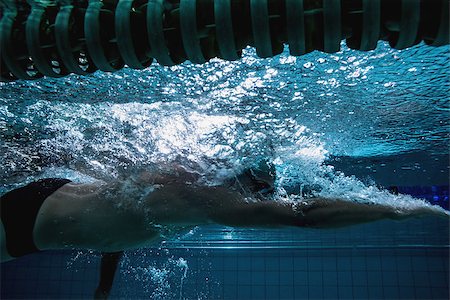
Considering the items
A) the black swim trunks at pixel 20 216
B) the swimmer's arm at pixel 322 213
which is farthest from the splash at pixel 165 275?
the swimmer's arm at pixel 322 213

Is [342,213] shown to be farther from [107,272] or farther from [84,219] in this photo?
[107,272]

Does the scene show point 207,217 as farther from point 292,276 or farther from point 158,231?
point 292,276

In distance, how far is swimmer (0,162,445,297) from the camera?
8.45 feet

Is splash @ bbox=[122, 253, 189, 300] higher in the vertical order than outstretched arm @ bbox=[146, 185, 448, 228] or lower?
lower

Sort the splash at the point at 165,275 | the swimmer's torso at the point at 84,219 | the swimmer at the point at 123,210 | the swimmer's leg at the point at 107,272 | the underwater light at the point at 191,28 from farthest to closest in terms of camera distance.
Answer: the splash at the point at 165,275, the swimmer's leg at the point at 107,272, the swimmer's torso at the point at 84,219, the swimmer at the point at 123,210, the underwater light at the point at 191,28

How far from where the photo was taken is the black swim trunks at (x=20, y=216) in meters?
3.05

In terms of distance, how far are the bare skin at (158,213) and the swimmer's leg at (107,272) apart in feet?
0.91

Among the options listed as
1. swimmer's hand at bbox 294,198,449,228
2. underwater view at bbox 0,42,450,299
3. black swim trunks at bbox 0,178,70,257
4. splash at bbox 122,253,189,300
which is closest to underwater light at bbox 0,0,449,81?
swimmer's hand at bbox 294,198,449,228

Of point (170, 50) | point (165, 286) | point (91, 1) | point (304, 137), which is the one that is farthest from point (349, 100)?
point (165, 286)

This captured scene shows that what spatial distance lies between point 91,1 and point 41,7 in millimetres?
339

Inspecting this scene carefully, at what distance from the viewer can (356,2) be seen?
6.04 ft

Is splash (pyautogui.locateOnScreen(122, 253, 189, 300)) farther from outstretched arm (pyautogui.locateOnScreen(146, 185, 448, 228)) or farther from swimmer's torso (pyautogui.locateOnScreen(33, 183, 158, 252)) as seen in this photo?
outstretched arm (pyautogui.locateOnScreen(146, 185, 448, 228))

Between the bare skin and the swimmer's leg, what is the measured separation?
277 mm

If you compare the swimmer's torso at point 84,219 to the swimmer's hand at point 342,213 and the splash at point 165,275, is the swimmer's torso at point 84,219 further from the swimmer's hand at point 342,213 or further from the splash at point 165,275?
the splash at point 165,275
